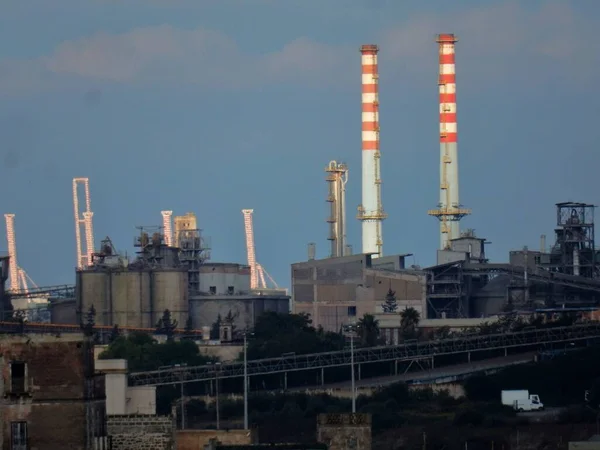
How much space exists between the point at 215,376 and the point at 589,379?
15838mm

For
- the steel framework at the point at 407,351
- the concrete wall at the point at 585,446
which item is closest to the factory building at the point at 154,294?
the steel framework at the point at 407,351

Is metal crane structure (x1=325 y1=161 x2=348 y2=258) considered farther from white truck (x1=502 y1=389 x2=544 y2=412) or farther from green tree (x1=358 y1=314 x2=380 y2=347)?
white truck (x1=502 y1=389 x2=544 y2=412)

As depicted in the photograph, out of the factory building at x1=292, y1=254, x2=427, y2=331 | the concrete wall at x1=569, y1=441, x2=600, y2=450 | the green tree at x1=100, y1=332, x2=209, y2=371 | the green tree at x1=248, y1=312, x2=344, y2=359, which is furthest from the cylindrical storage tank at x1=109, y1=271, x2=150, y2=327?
the concrete wall at x1=569, y1=441, x2=600, y2=450

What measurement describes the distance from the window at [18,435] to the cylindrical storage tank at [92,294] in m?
119

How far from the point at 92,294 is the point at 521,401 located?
56691 millimetres

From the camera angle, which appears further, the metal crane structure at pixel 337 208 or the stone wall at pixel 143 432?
the metal crane structure at pixel 337 208

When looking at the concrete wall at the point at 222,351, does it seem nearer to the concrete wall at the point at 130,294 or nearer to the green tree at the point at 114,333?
the green tree at the point at 114,333

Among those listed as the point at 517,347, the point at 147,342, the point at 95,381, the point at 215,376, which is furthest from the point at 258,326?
the point at 95,381

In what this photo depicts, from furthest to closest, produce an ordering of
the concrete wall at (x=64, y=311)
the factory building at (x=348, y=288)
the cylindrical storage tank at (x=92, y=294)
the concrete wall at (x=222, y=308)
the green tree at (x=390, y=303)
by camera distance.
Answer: the concrete wall at (x=64, y=311) → the concrete wall at (x=222, y=308) → the cylindrical storage tank at (x=92, y=294) → the factory building at (x=348, y=288) → the green tree at (x=390, y=303)

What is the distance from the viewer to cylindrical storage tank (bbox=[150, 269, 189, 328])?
14600 centimetres

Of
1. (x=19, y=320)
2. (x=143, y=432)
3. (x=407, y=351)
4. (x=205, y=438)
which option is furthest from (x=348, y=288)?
(x=143, y=432)

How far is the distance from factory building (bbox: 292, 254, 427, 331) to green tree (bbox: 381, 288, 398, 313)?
1.89ft

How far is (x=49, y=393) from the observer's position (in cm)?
2562

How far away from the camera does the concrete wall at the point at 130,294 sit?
475 ft
